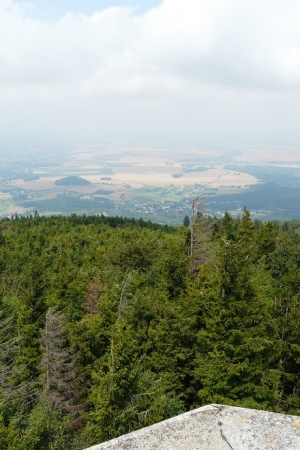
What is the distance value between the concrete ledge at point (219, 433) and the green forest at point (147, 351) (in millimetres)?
6926

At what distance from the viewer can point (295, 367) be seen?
17.7 metres

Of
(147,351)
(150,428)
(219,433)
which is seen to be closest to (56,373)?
(147,351)

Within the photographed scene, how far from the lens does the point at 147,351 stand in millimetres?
19172

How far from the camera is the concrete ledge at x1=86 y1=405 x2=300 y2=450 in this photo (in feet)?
12.0

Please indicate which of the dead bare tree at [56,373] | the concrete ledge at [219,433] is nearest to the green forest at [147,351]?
the dead bare tree at [56,373]

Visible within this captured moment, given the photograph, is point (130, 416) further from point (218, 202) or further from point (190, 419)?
point (218, 202)

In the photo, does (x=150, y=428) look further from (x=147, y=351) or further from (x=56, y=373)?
(x=147, y=351)

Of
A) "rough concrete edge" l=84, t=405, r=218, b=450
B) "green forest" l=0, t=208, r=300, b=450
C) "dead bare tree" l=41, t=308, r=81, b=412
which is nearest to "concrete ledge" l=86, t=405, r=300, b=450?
"rough concrete edge" l=84, t=405, r=218, b=450

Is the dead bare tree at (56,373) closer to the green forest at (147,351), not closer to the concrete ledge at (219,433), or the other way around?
the green forest at (147,351)

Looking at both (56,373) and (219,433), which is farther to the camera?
(56,373)

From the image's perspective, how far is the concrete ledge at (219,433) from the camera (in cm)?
365

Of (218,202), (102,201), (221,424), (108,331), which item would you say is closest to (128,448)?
(221,424)

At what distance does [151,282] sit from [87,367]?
39.7 feet

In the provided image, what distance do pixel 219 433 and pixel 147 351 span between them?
16.2 metres
